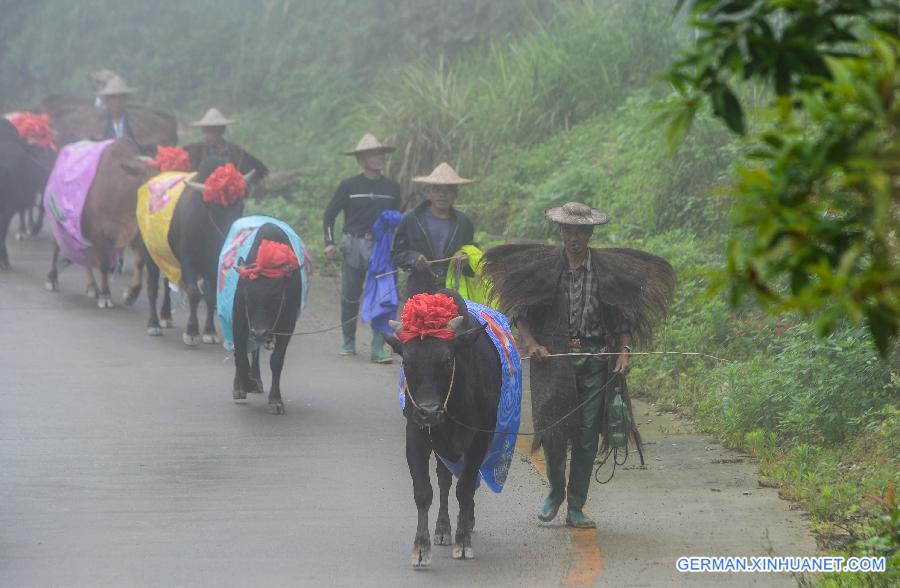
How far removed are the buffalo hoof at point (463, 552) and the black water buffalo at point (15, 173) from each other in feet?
40.2

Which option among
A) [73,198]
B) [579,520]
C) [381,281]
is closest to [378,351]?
[381,281]

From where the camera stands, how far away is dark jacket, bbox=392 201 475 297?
1197cm

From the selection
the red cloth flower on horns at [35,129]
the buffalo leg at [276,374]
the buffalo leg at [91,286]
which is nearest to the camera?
the buffalo leg at [276,374]

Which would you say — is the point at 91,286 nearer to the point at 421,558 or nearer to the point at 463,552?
the point at 463,552

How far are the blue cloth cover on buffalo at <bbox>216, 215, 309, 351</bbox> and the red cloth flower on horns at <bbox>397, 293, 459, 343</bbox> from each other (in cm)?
438

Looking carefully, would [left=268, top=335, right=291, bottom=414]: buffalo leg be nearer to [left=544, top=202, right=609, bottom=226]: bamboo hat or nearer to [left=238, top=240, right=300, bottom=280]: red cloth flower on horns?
[left=238, top=240, right=300, bottom=280]: red cloth flower on horns

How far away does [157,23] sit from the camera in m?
31.6

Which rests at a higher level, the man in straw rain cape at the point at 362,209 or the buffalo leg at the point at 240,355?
the man in straw rain cape at the point at 362,209

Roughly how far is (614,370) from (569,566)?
4.59ft

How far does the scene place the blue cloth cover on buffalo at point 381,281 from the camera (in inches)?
530

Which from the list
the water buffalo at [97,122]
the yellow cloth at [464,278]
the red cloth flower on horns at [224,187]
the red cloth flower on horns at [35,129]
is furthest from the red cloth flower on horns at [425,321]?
the red cloth flower on horns at [35,129]

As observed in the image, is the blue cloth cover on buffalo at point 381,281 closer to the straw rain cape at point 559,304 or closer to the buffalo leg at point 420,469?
the straw rain cape at point 559,304

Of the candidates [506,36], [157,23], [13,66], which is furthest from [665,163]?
[13,66]

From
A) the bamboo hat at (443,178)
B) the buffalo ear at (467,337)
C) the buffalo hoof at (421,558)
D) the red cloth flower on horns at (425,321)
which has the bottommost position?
the buffalo hoof at (421,558)
